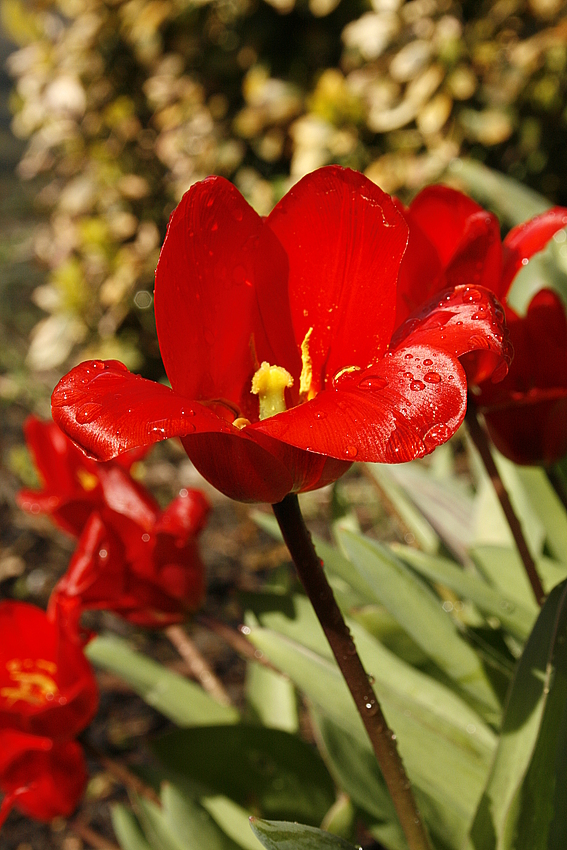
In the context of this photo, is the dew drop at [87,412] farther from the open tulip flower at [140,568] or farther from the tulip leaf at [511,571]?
the tulip leaf at [511,571]

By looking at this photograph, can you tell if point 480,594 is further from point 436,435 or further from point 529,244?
point 436,435

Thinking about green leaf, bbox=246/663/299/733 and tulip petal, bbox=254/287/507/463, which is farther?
green leaf, bbox=246/663/299/733

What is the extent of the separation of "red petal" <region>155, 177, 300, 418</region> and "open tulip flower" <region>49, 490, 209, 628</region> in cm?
33

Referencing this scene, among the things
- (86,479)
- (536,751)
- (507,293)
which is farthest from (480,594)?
(86,479)

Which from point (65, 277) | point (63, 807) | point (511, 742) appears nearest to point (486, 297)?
point (511, 742)

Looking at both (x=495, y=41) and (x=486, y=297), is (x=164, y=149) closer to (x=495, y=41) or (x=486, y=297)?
(x=495, y=41)

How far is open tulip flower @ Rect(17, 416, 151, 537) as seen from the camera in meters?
0.90

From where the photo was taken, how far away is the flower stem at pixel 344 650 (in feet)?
1.63

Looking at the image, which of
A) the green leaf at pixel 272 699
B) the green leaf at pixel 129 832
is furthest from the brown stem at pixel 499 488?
the green leaf at pixel 129 832

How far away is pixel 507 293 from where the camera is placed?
2.26 ft

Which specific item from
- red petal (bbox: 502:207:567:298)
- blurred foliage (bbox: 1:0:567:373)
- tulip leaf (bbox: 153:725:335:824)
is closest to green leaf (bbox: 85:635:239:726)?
tulip leaf (bbox: 153:725:335:824)

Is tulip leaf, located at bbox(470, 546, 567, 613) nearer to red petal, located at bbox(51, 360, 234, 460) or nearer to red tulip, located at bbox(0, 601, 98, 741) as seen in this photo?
red tulip, located at bbox(0, 601, 98, 741)

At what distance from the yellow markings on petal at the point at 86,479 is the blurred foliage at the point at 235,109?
1.65 meters

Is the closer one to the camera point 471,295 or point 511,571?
point 471,295
